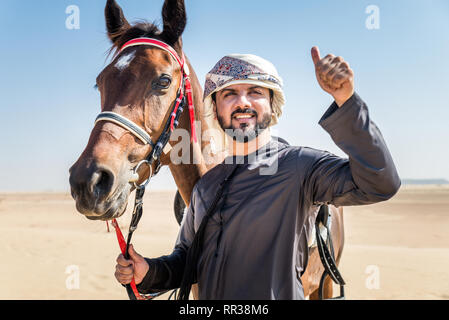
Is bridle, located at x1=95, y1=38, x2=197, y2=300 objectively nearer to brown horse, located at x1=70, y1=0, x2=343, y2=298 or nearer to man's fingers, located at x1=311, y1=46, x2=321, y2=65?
brown horse, located at x1=70, y1=0, x2=343, y2=298

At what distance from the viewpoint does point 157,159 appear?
2449mm

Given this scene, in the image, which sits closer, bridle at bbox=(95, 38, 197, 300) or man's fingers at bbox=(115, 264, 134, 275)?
man's fingers at bbox=(115, 264, 134, 275)

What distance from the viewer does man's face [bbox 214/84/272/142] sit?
6.29ft

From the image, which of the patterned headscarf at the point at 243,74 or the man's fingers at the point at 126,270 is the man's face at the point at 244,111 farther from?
the man's fingers at the point at 126,270

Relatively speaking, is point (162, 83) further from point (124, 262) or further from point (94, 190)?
point (124, 262)

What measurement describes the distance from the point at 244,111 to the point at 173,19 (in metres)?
1.31

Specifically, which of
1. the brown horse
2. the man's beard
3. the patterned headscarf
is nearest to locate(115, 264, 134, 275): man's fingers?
the brown horse

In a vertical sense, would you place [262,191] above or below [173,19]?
below

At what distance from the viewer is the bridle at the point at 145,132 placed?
1.94 m

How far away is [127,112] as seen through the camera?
2.15 m

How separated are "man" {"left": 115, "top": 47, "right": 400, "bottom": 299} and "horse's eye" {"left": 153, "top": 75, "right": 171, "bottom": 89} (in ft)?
1.69

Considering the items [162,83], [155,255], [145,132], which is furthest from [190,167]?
[155,255]

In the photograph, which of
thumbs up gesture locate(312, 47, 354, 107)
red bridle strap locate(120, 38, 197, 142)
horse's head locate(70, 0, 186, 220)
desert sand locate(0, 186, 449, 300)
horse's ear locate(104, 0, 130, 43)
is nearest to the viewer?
thumbs up gesture locate(312, 47, 354, 107)

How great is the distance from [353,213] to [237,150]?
24440 millimetres
